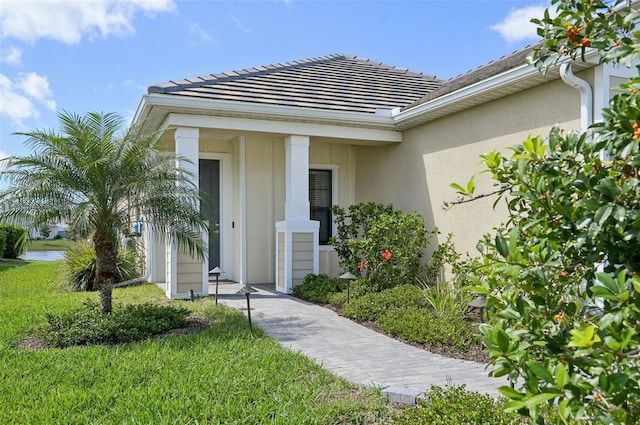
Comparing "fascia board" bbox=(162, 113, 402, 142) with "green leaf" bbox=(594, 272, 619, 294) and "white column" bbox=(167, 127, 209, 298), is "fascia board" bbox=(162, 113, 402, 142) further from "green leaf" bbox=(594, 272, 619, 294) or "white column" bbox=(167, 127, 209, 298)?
"green leaf" bbox=(594, 272, 619, 294)

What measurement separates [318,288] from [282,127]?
10.7ft

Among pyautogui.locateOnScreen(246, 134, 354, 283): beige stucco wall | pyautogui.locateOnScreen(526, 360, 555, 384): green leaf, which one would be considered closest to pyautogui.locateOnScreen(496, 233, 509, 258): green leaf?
pyautogui.locateOnScreen(526, 360, 555, 384): green leaf

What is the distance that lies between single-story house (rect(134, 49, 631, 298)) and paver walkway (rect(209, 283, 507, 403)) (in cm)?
184

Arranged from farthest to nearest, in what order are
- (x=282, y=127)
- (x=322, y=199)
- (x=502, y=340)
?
(x=322, y=199)
(x=282, y=127)
(x=502, y=340)

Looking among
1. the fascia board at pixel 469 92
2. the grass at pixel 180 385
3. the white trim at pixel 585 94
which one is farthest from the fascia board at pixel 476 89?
the grass at pixel 180 385

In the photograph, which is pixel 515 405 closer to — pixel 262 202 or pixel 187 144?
pixel 187 144

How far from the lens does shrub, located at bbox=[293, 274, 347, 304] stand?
909cm

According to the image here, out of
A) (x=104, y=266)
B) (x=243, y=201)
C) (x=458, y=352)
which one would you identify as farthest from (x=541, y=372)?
(x=243, y=201)

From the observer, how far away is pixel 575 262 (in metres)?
1.89

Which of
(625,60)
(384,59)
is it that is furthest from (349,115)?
(625,60)

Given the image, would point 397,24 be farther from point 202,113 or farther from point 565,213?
point 565,213

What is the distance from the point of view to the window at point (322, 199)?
39.5 ft

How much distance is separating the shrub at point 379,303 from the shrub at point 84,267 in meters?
5.54

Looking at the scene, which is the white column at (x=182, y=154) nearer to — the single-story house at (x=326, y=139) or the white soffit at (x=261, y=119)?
the single-story house at (x=326, y=139)
